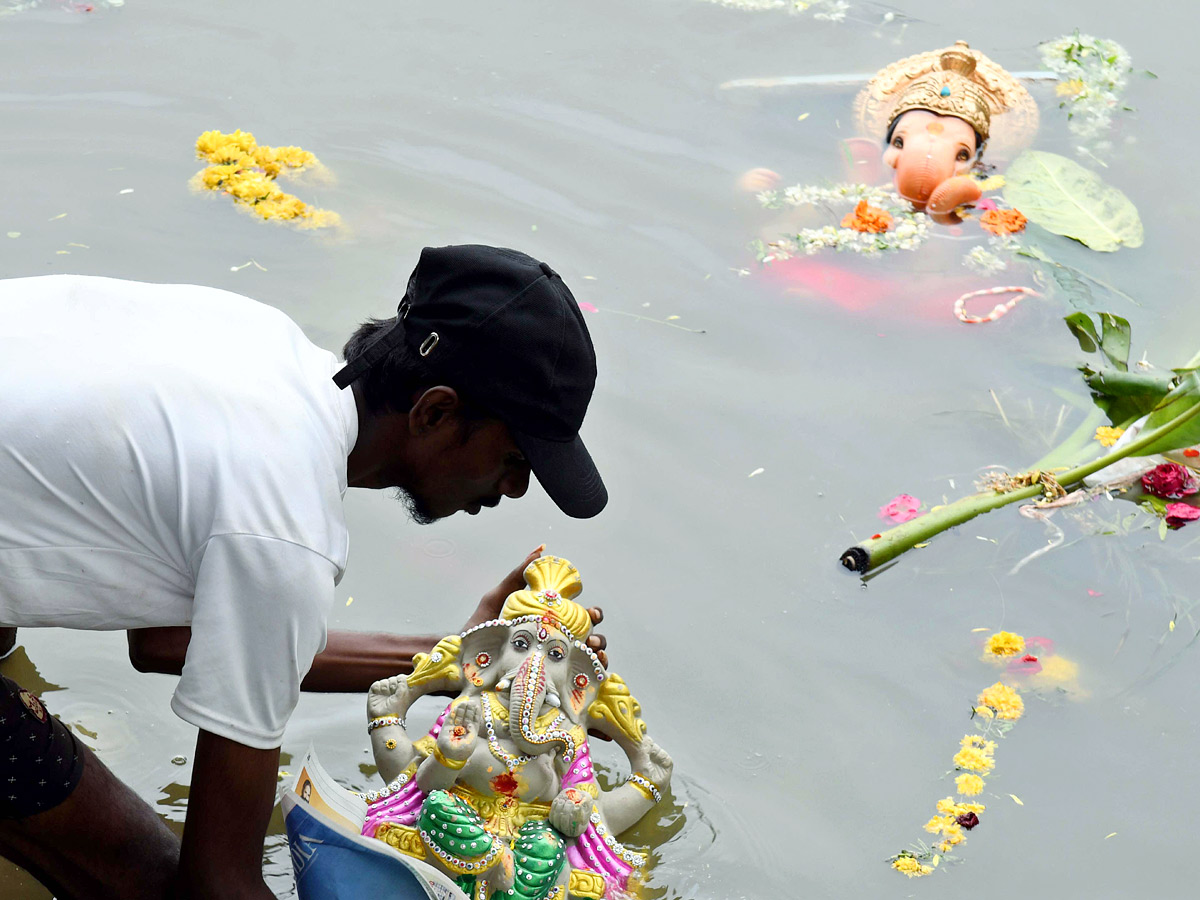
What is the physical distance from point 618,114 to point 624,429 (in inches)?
89.3

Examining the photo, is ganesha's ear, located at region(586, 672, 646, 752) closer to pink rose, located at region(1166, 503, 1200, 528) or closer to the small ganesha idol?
the small ganesha idol

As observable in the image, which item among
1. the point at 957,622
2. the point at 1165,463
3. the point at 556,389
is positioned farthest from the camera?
the point at 1165,463

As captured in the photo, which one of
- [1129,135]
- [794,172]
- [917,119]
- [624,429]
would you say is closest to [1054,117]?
[1129,135]

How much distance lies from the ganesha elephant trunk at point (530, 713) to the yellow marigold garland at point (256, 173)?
300cm

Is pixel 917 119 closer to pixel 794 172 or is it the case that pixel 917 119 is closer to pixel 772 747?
pixel 794 172

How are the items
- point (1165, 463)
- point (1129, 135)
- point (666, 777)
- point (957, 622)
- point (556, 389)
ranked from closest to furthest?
point (556, 389) → point (666, 777) → point (957, 622) → point (1165, 463) → point (1129, 135)

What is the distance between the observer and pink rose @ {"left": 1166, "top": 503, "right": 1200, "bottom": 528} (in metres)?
4.13

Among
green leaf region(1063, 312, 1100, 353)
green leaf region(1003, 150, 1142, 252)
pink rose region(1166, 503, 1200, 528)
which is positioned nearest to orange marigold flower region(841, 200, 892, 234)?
green leaf region(1003, 150, 1142, 252)

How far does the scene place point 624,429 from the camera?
14.6ft

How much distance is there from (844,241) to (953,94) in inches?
40.1

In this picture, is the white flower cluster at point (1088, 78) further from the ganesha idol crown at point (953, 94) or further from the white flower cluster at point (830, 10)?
the white flower cluster at point (830, 10)

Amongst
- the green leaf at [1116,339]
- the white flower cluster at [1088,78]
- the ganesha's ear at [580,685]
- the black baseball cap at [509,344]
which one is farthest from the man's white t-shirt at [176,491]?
the white flower cluster at [1088,78]

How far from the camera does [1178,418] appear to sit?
13.3 ft

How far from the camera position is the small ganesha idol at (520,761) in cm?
252
